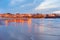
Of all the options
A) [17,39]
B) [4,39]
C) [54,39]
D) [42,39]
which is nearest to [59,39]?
[54,39]

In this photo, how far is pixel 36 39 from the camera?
25.2 ft

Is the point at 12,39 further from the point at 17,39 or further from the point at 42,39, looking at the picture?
the point at 42,39

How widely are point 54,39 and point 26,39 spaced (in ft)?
5.02

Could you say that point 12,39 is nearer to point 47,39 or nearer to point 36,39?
point 36,39

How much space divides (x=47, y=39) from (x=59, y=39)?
0.66m

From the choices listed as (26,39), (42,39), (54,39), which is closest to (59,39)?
(54,39)

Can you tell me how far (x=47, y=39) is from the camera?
7688mm

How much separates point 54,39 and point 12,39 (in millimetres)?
2298

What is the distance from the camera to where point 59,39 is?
7.73 m

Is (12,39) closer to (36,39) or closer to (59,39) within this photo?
(36,39)

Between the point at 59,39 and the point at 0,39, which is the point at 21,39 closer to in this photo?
the point at 0,39

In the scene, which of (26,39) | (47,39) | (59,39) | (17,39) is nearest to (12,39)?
(17,39)

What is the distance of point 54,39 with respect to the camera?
7.71m

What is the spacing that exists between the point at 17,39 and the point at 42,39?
1359mm
